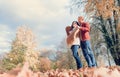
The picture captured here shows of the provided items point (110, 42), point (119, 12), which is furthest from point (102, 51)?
point (119, 12)

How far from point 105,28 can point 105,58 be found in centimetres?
449

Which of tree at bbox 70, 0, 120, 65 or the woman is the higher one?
tree at bbox 70, 0, 120, 65

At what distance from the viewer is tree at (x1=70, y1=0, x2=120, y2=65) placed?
26348mm

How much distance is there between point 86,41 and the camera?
376 inches

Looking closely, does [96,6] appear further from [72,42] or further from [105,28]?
[72,42]

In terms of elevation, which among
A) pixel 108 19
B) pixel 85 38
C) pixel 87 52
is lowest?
pixel 87 52

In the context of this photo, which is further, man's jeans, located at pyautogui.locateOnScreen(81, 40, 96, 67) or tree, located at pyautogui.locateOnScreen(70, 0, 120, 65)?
tree, located at pyautogui.locateOnScreen(70, 0, 120, 65)

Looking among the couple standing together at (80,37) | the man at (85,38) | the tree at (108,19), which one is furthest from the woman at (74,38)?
the tree at (108,19)

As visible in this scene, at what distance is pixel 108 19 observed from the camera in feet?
100

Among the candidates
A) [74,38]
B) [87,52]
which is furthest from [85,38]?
[87,52]

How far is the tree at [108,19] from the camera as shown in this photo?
26348mm

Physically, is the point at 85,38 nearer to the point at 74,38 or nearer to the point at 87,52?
the point at 74,38

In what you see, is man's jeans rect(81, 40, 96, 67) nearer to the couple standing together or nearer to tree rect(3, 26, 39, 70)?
the couple standing together

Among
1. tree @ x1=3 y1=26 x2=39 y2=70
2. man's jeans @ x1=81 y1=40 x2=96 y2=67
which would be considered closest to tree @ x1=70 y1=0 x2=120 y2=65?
man's jeans @ x1=81 y1=40 x2=96 y2=67
